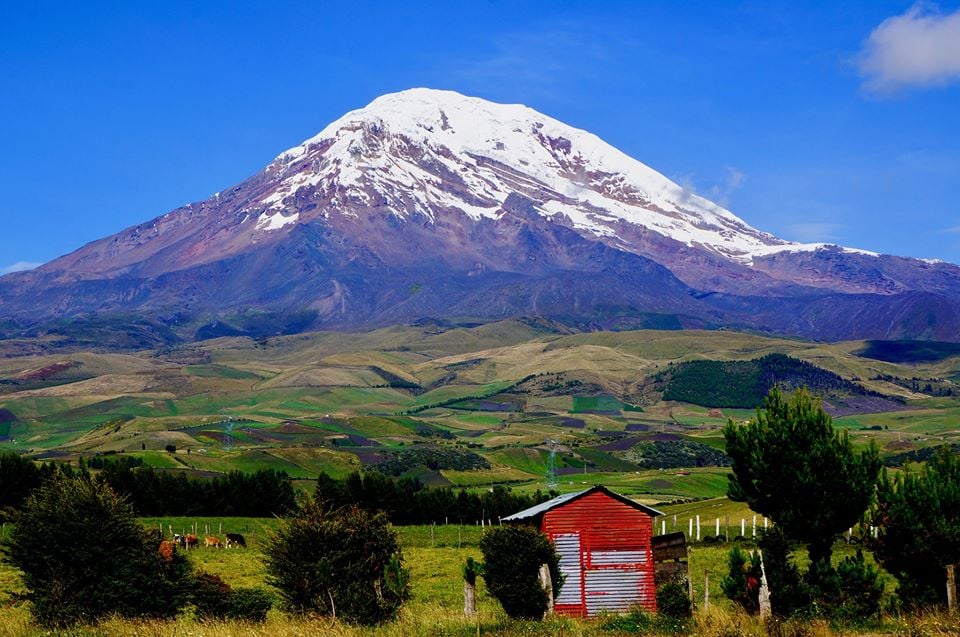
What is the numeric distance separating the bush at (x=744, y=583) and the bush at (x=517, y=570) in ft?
15.5

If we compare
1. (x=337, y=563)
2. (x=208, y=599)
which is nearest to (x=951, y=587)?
(x=337, y=563)

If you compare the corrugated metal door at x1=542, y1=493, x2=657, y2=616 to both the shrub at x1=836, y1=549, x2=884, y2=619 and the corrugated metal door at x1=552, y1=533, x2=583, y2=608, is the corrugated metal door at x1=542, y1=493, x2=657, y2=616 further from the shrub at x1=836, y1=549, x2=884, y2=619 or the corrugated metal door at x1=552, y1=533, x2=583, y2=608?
the shrub at x1=836, y1=549, x2=884, y2=619

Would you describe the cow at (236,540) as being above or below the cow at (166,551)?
below

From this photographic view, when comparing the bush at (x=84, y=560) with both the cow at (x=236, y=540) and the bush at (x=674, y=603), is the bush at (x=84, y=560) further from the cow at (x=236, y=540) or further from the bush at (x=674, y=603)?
the cow at (x=236, y=540)

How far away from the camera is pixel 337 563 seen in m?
26.1

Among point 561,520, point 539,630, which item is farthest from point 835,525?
point 539,630

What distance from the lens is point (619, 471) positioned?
156625 millimetres

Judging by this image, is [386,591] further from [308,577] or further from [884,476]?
[884,476]

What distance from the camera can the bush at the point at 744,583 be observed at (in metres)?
26.5

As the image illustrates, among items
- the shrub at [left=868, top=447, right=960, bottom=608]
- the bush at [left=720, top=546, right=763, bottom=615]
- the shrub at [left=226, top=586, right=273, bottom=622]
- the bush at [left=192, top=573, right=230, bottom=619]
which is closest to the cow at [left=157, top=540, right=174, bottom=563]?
the bush at [left=192, top=573, right=230, bottom=619]

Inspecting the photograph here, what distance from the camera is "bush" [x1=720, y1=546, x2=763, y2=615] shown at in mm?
26453

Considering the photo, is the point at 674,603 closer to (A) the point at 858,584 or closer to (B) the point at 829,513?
(A) the point at 858,584

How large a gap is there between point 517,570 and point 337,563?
174 inches

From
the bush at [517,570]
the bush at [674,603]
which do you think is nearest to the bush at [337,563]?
the bush at [517,570]
